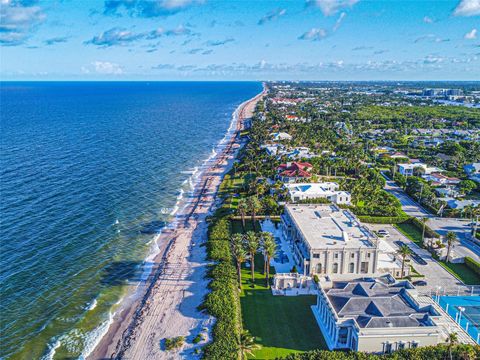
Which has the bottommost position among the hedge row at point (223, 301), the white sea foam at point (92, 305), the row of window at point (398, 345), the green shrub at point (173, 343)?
the white sea foam at point (92, 305)

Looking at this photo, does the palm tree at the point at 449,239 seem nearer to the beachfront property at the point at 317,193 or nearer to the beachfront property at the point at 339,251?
the beachfront property at the point at 339,251

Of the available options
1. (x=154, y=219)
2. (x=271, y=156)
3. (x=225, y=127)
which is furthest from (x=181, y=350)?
(x=225, y=127)

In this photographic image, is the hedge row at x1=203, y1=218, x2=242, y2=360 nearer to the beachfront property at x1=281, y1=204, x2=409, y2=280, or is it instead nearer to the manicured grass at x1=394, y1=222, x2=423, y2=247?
the beachfront property at x1=281, y1=204, x2=409, y2=280

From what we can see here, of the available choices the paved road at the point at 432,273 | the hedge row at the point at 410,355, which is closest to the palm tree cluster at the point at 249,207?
the paved road at the point at 432,273

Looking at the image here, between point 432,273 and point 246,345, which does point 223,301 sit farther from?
point 432,273

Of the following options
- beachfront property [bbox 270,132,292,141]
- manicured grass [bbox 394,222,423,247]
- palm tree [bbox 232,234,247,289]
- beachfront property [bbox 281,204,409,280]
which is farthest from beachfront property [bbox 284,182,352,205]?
beachfront property [bbox 270,132,292,141]

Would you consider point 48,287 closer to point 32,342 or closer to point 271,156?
point 32,342
